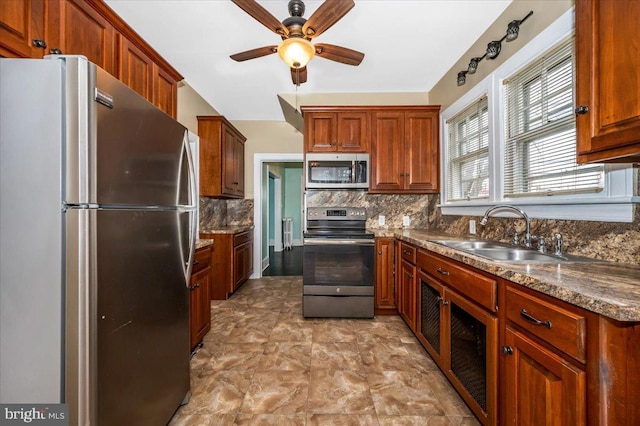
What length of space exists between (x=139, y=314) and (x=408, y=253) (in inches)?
83.8

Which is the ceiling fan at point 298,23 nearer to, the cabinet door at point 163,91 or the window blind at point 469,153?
the cabinet door at point 163,91

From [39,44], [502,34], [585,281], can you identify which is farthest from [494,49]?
[39,44]

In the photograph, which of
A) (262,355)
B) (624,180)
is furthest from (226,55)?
(624,180)

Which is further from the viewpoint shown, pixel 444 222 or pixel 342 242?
pixel 444 222

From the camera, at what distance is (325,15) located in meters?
1.70

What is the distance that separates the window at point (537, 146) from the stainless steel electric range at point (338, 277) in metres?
1.12

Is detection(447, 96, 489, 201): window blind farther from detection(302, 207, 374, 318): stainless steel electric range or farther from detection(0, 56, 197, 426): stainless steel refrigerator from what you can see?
detection(0, 56, 197, 426): stainless steel refrigerator

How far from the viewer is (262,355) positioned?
2201 mm

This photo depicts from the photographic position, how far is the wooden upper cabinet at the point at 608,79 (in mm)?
941

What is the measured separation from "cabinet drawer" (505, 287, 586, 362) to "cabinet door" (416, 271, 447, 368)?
0.69 meters

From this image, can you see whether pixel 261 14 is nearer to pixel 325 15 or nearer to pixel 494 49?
pixel 325 15

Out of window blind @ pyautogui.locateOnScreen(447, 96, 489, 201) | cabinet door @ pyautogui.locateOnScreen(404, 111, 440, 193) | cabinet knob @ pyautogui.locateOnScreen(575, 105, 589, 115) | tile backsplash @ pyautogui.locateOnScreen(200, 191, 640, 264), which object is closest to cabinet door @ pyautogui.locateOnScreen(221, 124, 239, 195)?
tile backsplash @ pyautogui.locateOnScreen(200, 191, 640, 264)

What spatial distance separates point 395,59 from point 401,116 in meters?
0.68

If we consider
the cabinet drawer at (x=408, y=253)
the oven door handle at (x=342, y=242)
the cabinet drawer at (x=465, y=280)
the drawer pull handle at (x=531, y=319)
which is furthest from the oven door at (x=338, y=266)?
the drawer pull handle at (x=531, y=319)
